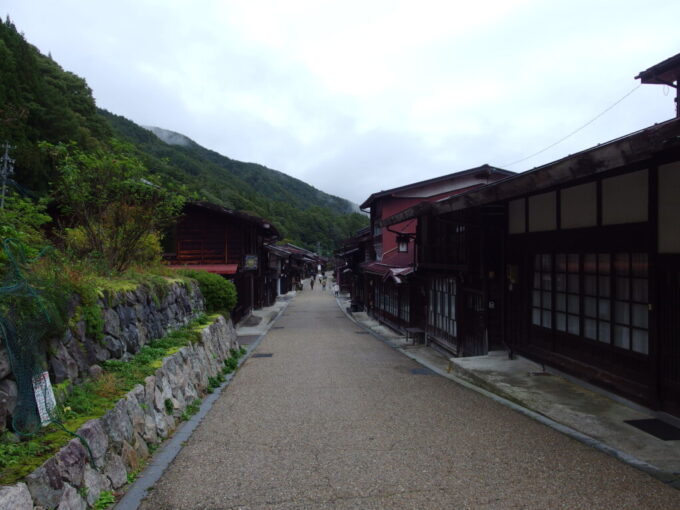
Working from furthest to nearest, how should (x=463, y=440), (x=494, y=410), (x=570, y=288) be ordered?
(x=570, y=288) → (x=494, y=410) → (x=463, y=440)

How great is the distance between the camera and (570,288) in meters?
9.23

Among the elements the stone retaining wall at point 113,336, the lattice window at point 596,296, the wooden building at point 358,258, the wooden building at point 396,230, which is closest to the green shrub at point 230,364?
the stone retaining wall at point 113,336

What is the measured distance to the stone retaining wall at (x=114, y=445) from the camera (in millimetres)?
3871

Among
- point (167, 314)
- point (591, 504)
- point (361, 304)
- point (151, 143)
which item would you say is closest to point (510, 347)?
point (591, 504)

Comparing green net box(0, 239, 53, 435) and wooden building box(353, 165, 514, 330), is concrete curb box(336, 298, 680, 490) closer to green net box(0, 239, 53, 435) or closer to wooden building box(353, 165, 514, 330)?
green net box(0, 239, 53, 435)

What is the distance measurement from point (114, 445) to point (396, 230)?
21377mm

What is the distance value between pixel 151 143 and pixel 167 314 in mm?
103282

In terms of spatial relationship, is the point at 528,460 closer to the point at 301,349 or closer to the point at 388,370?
the point at 388,370

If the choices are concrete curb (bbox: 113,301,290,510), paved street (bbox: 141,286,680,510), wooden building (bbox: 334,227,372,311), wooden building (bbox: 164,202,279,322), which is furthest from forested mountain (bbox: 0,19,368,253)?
wooden building (bbox: 334,227,372,311)

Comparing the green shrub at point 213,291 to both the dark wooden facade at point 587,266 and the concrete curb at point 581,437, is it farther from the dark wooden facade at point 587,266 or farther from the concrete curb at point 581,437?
the concrete curb at point 581,437

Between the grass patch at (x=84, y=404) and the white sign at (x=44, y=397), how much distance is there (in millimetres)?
111

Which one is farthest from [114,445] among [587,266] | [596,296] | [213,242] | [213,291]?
[213,242]

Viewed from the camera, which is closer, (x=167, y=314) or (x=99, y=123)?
(x=167, y=314)

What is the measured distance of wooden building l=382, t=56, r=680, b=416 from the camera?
6.68 metres
